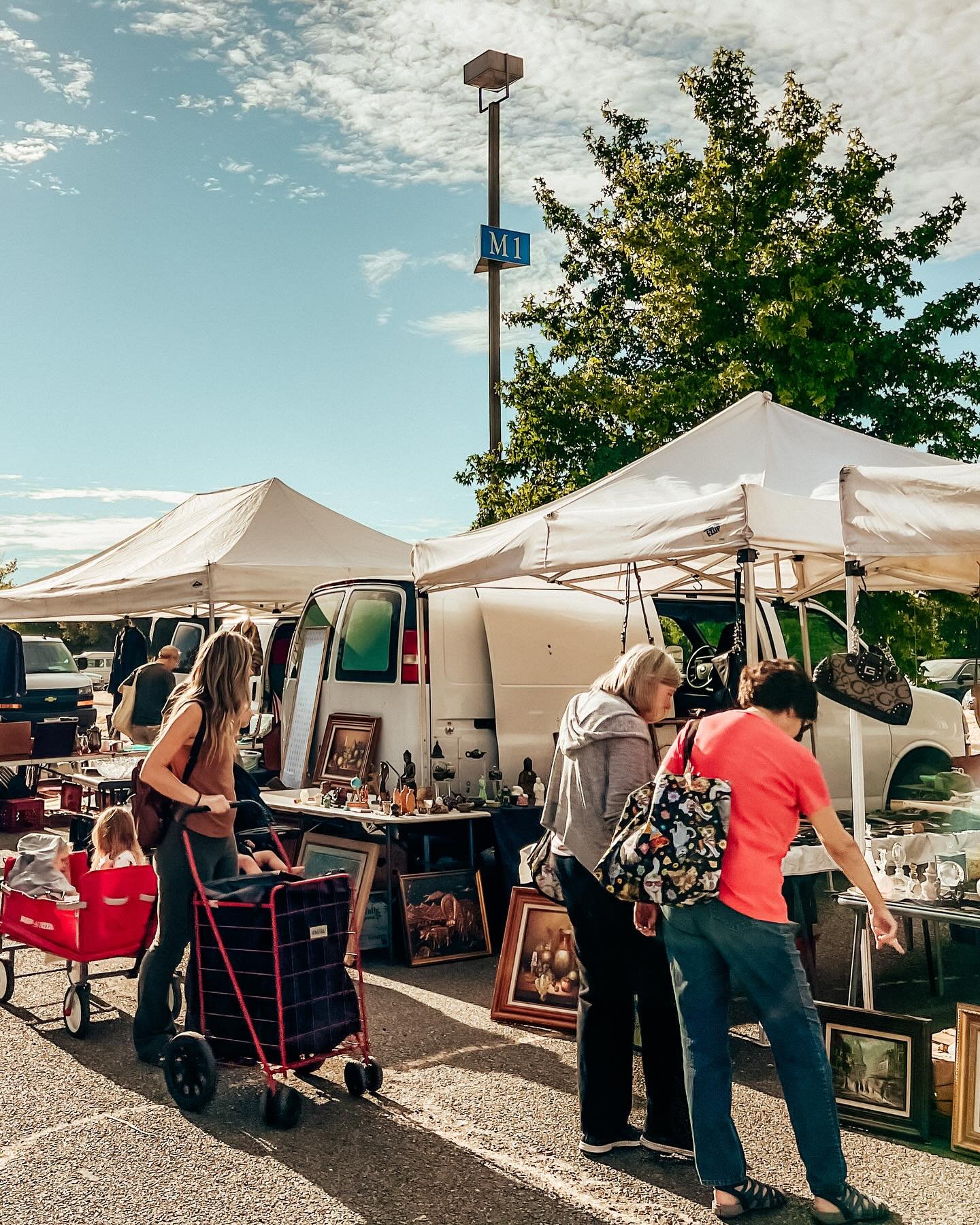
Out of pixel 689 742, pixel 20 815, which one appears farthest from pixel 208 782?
pixel 20 815

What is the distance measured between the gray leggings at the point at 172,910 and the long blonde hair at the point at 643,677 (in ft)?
6.17

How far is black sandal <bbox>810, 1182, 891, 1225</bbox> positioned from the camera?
3.83 m

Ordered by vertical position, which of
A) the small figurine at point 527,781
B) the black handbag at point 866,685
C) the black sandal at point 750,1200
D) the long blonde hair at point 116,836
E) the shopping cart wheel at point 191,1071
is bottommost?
the black sandal at point 750,1200

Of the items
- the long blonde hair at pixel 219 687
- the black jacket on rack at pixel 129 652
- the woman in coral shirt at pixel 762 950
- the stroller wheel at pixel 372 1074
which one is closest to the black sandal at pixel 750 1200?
the woman in coral shirt at pixel 762 950

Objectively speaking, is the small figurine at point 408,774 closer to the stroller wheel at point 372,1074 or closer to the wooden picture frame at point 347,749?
the wooden picture frame at point 347,749

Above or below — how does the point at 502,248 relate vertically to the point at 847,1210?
above

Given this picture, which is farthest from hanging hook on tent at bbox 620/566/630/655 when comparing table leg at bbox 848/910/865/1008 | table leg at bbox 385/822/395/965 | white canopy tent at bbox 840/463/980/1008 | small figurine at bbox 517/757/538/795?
table leg at bbox 848/910/865/1008

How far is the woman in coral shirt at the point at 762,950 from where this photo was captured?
3.78 m

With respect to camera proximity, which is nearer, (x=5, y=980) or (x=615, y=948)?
(x=615, y=948)

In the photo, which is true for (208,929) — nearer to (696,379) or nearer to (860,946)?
(860,946)

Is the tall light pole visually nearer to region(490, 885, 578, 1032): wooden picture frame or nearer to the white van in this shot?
the white van

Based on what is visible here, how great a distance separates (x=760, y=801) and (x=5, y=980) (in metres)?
4.60

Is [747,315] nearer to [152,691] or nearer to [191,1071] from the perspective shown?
[152,691]

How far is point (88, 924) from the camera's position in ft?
18.6
